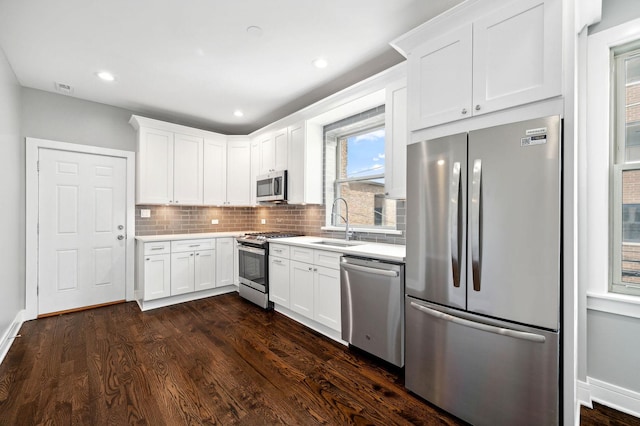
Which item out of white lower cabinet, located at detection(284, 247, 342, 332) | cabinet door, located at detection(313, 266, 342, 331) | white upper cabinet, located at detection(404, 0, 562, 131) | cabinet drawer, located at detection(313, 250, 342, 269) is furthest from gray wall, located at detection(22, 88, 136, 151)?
white upper cabinet, located at detection(404, 0, 562, 131)

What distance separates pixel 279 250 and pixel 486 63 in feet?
8.78

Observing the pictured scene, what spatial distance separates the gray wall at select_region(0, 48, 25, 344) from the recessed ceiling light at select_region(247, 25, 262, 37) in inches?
89.8

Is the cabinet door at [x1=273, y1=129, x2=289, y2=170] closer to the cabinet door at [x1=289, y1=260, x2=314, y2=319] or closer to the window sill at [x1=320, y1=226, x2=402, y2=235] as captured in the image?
the window sill at [x1=320, y1=226, x2=402, y2=235]

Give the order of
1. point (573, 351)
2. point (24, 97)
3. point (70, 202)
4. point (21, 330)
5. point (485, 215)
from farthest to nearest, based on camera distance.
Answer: point (70, 202)
point (24, 97)
point (21, 330)
point (485, 215)
point (573, 351)

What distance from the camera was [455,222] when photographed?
66.6 inches

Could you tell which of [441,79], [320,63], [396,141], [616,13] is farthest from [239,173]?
[616,13]

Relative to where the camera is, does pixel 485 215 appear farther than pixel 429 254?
No

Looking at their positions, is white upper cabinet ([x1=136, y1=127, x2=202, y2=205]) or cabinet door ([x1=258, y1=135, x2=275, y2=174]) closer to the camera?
white upper cabinet ([x1=136, y1=127, x2=202, y2=205])

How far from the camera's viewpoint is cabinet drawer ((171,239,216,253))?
3824mm

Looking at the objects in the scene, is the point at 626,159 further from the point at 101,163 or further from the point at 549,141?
the point at 101,163

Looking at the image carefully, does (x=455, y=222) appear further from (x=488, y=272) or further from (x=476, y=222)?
(x=488, y=272)

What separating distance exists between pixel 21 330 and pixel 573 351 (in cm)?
476

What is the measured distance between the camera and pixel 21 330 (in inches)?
119

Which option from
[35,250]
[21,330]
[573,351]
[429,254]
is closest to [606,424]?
[573,351]
